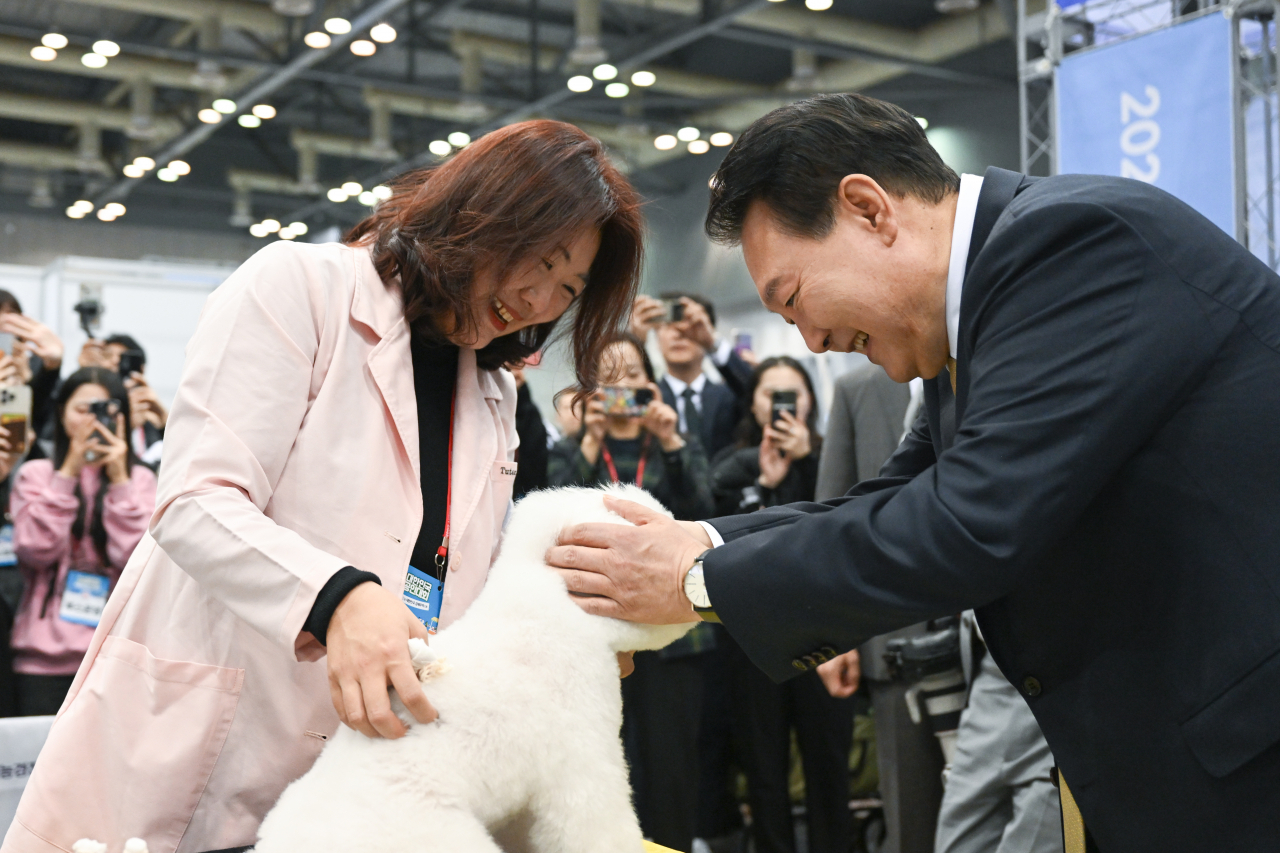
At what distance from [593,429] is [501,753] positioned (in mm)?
2797

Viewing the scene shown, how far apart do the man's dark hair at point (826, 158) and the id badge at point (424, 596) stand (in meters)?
0.69

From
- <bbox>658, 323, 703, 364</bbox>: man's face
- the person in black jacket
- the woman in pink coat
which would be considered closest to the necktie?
<bbox>658, 323, 703, 364</bbox>: man's face

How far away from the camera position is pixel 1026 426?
3.73 feet

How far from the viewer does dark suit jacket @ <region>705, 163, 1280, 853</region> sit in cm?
114

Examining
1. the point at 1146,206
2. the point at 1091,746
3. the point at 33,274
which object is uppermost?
the point at 33,274

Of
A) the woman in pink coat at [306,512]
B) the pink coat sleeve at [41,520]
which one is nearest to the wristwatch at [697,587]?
the woman in pink coat at [306,512]

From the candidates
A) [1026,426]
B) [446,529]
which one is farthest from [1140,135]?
[446,529]

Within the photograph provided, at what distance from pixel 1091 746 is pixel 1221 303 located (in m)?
0.54

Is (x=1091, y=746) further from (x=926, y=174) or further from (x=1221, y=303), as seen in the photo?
(x=926, y=174)

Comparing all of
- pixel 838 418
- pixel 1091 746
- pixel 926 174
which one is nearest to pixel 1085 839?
pixel 1091 746

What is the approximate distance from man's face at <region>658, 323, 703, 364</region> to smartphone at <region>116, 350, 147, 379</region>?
2.35 m

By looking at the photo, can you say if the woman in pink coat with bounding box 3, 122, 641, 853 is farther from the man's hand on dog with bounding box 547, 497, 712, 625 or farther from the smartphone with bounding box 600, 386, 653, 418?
the smartphone with bounding box 600, 386, 653, 418

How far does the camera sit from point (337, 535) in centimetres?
A: 136

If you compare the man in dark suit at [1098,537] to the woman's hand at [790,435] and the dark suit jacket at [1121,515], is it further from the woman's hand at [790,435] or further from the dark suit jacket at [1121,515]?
the woman's hand at [790,435]
